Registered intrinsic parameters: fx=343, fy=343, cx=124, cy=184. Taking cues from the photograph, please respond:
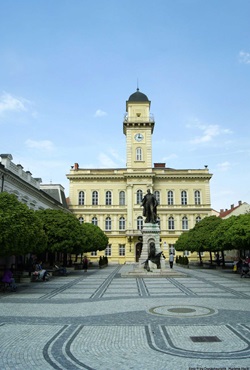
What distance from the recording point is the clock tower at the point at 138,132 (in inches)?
2304

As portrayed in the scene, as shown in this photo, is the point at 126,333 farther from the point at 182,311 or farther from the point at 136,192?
the point at 136,192

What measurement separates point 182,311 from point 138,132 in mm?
49802

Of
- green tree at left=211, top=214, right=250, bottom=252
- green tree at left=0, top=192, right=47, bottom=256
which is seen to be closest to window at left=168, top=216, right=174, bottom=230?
green tree at left=211, top=214, right=250, bottom=252

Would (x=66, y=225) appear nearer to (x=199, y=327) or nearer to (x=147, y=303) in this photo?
(x=147, y=303)

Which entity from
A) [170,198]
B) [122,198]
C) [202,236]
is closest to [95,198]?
[122,198]

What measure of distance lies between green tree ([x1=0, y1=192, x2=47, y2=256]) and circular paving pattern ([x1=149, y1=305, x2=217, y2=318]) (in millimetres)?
8694

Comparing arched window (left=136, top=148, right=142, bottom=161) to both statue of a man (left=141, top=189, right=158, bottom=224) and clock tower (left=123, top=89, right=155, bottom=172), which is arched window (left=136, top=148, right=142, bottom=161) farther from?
statue of a man (left=141, top=189, right=158, bottom=224)

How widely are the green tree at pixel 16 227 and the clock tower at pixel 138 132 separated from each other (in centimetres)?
3896

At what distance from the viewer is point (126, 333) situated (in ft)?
29.5

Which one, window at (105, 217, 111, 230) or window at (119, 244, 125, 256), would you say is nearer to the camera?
window at (119, 244, 125, 256)

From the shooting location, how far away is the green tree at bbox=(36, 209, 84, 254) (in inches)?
1115

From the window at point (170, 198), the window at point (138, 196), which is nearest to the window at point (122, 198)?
the window at point (138, 196)

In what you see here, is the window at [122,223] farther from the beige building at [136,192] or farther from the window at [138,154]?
the window at [138,154]

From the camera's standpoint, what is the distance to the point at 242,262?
28.9m
